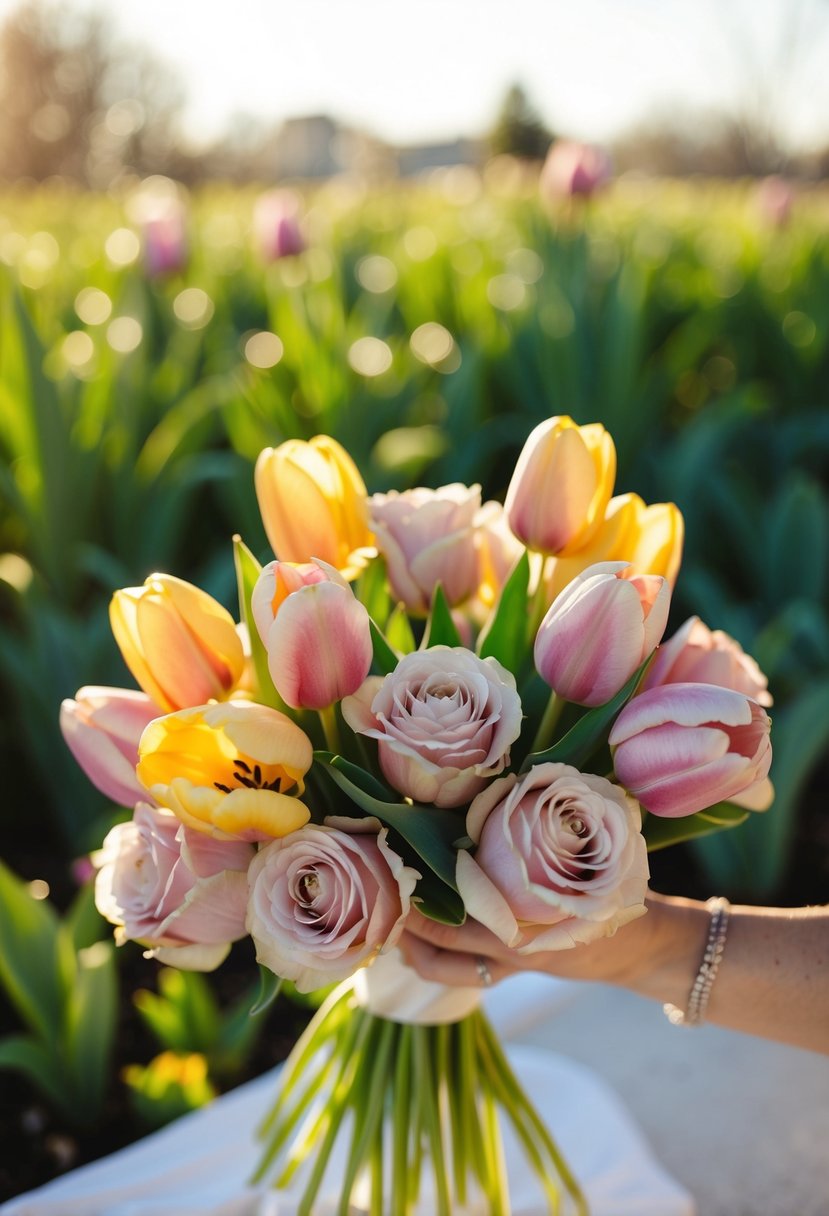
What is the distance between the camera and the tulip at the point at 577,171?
330 centimetres

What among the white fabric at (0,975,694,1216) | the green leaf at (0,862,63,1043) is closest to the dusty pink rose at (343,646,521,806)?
the white fabric at (0,975,694,1216)

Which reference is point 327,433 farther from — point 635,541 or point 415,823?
point 415,823

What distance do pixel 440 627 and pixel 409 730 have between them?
0.42 feet

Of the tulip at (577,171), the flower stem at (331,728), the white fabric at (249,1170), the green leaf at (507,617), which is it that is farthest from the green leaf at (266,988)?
the tulip at (577,171)

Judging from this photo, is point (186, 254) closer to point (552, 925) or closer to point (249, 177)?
point (552, 925)

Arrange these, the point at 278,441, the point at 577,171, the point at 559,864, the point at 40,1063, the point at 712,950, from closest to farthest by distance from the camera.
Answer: the point at 559,864
the point at 712,950
the point at 40,1063
the point at 278,441
the point at 577,171

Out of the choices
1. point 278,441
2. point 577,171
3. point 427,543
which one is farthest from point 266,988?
point 577,171

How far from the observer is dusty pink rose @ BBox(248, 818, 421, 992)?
1.94 ft

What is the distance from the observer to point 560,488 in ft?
2.31

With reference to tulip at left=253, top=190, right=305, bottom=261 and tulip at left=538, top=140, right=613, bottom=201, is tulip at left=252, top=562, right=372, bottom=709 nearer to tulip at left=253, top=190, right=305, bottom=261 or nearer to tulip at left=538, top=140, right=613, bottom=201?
tulip at left=253, top=190, right=305, bottom=261

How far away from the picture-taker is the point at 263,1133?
3.19 feet

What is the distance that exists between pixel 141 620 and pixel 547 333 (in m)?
1.96

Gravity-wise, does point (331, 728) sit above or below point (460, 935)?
above

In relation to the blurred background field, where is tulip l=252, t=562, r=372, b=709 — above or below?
above
